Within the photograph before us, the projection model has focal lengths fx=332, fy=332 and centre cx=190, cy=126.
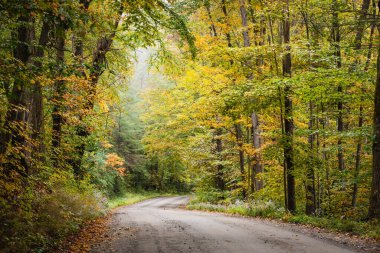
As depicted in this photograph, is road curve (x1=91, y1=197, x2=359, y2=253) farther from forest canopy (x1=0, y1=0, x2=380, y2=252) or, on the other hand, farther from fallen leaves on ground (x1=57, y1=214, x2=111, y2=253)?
forest canopy (x1=0, y1=0, x2=380, y2=252)

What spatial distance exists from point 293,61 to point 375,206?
827 cm

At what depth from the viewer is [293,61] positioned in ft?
52.6

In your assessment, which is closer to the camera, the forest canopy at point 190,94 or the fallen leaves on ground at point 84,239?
the forest canopy at point 190,94

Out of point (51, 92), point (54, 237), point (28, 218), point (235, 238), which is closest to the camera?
point (28, 218)

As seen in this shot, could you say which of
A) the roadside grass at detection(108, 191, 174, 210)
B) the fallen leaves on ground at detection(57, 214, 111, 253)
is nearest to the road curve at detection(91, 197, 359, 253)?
the fallen leaves on ground at detection(57, 214, 111, 253)

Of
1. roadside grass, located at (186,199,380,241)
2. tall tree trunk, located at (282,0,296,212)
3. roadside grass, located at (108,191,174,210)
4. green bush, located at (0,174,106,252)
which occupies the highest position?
tall tree trunk, located at (282,0,296,212)

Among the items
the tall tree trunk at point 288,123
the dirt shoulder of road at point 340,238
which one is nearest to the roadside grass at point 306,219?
the dirt shoulder of road at point 340,238

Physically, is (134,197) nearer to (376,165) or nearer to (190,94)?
(190,94)

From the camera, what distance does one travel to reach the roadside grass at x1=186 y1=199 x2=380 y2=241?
945cm

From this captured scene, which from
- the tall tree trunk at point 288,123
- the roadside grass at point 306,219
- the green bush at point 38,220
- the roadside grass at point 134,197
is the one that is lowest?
the roadside grass at point 134,197

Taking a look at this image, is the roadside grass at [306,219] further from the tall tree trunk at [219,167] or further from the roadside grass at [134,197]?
the roadside grass at [134,197]

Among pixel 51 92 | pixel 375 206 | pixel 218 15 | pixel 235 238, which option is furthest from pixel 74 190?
pixel 218 15

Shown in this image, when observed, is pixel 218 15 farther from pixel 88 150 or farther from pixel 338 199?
pixel 338 199

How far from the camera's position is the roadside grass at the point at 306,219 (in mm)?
9450
